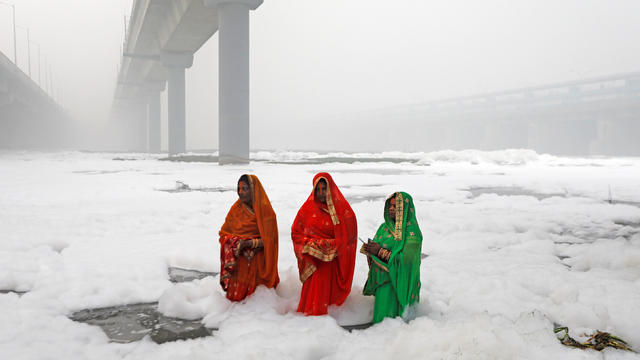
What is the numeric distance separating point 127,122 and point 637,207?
276ft

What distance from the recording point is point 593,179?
1772 centimetres

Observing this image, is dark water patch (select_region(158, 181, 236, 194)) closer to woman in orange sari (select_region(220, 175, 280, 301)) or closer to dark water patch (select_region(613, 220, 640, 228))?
dark water patch (select_region(613, 220, 640, 228))

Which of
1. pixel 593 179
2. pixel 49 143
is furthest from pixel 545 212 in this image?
pixel 49 143

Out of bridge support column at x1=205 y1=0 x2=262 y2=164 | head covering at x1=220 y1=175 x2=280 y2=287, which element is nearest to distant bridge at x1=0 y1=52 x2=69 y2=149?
bridge support column at x1=205 y1=0 x2=262 y2=164

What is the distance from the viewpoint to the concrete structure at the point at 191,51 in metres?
22.0

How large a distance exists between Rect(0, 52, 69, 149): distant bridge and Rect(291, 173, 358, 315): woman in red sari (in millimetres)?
40404

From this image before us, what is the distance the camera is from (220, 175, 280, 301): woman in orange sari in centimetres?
434

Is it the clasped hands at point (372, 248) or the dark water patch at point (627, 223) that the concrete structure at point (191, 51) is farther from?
the clasped hands at point (372, 248)

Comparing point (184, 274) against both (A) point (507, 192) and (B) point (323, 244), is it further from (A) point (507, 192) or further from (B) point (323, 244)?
(A) point (507, 192)

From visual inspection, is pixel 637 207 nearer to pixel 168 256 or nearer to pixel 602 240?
pixel 602 240

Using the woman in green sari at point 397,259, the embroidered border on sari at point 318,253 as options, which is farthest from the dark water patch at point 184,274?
the woman in green sari at point 397,259

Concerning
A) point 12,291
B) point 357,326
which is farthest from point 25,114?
point 357,326

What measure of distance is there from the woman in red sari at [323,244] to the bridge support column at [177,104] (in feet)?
110

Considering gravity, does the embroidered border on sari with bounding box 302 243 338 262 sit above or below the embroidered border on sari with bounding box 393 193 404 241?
below
